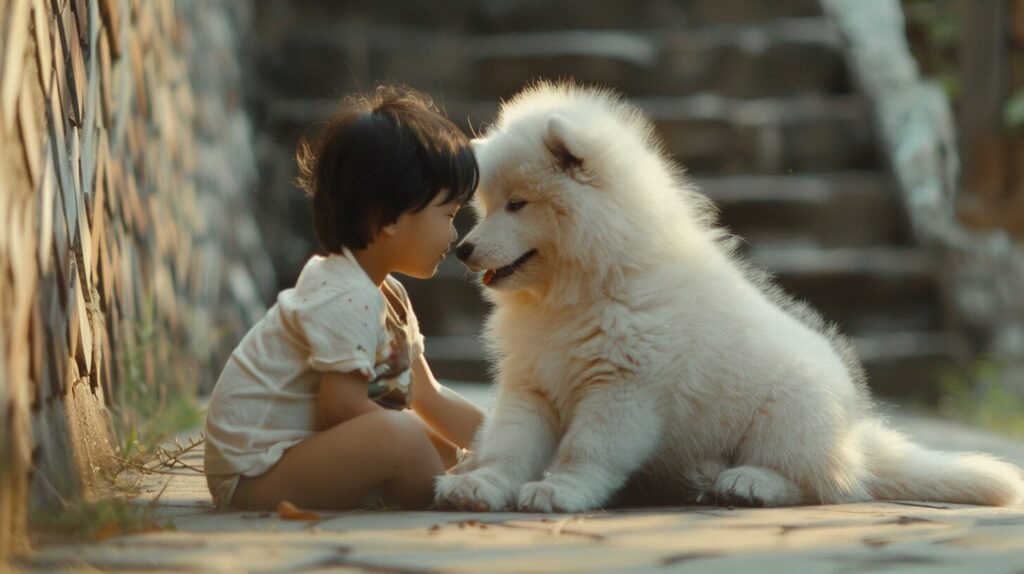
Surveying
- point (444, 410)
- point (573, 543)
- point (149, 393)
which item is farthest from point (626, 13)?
point (573, 543)

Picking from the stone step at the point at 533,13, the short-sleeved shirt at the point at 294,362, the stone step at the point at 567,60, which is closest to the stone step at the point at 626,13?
the stone step at the point at 533,13

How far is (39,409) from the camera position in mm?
2453

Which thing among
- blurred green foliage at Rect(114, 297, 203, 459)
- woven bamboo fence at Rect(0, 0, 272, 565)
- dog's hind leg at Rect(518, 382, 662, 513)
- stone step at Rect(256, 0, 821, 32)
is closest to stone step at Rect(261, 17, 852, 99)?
stone step at Rect(256, 0, 821, 32)

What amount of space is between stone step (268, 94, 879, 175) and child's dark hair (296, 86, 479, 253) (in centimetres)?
456

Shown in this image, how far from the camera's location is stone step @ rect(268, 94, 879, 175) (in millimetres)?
7641

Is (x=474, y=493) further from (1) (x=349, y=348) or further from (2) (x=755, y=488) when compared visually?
(2) (x=755, y=488)

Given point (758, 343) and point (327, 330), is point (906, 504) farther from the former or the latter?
point (327, 330)

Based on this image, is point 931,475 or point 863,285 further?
point 863,285

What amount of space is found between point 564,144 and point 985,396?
4.52 metres

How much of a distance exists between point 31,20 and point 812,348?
206 cm

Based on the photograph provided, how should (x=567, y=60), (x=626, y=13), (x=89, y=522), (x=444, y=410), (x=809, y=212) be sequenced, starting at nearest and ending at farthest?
(x=89, y=522) → (x=444, y=410) → (x=809, y=212) → (x=567, y=60) → (x=626, y=13)

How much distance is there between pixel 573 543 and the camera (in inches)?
92.6

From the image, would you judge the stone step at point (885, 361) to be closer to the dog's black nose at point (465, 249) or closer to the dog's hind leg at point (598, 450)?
the dog's black nose at point (465, 249)

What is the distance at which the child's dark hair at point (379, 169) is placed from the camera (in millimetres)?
2924
